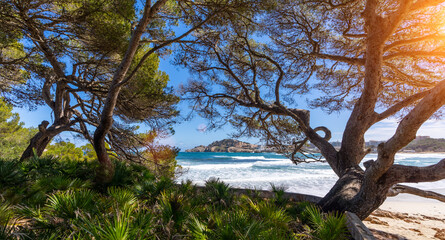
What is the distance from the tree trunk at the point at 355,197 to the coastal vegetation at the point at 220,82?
0.02 m

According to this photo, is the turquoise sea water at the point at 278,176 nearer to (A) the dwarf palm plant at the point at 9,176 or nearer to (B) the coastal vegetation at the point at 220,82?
(B) the coastal vegetation at the point at 220,82

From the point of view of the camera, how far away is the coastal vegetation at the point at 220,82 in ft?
10.9

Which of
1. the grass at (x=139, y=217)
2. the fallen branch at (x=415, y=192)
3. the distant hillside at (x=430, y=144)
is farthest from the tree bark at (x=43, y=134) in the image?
the distant hillside at (x=430, y=144)

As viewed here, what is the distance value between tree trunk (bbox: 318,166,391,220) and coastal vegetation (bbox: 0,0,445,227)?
20 mm

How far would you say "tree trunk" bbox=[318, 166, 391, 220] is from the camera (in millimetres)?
3590

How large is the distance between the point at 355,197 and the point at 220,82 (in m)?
5.17

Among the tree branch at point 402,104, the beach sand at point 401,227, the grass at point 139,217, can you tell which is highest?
the tree branch at point 402,104

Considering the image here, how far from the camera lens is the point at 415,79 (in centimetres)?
589

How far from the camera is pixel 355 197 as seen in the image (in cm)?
373

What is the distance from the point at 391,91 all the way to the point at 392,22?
11.5 ft

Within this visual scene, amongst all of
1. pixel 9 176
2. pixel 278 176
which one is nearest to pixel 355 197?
pixel 9 176

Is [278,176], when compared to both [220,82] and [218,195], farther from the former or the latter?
[218,195]

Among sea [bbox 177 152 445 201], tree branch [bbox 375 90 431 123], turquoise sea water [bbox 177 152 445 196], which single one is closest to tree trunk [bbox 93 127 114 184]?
sea [bbox 177 152 445 201]

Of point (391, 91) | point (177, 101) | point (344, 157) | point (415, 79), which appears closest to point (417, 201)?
point (391, 91)
